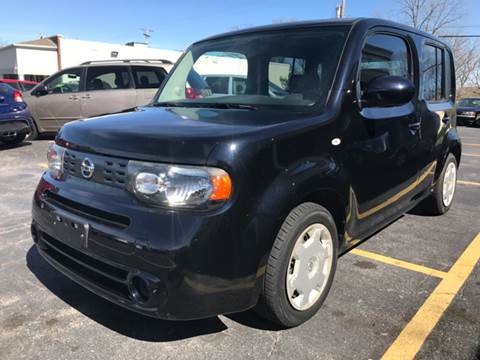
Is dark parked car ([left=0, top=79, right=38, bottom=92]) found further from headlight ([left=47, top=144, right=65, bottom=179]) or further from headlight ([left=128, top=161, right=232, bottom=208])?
headlight ([left=128, top=161, right=232, bottom=208])

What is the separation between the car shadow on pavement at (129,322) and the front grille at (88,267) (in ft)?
1.39

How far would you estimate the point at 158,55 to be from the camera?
132 ft

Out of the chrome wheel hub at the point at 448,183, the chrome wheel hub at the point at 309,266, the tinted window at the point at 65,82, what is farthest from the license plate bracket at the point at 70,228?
the tinted window at the point at 65,82

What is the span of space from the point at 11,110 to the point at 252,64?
723 centimetres

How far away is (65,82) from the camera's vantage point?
10.4 metres

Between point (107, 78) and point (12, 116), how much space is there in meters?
2.30

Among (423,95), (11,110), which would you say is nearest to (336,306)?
(423,95)

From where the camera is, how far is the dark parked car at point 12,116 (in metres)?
8.79

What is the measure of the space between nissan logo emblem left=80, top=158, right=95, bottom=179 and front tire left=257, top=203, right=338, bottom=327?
110cm

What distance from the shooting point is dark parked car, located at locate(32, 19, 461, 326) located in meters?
2.15

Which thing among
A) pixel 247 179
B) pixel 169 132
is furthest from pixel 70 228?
pixel 247 179

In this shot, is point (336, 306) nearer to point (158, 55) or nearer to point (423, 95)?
point (423, 95)

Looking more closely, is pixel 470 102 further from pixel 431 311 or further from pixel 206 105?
pixel 206 105

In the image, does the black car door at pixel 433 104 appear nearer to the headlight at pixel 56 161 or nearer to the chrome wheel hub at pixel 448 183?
the chrome wheel hub at pixel 448 183
